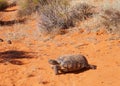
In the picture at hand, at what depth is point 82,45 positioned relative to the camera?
10141 millimetres

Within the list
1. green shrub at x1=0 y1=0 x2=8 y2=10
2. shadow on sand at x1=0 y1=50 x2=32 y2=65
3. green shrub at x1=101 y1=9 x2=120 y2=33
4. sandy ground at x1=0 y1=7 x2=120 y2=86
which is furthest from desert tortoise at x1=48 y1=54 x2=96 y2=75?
green shrub at x1=0 y1=0 x2=8 y2=10

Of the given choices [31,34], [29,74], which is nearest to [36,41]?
[31,34]

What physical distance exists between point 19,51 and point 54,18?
9.27ft

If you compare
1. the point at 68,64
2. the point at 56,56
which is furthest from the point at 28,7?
the point at 68,64

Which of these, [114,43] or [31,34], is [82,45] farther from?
[31,34]

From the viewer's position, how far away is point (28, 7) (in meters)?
16.2

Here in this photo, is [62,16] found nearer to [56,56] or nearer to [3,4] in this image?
[56,56]

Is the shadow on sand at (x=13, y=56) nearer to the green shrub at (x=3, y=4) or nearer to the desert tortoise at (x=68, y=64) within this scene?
the desert tortoise at (x=68, y=64)

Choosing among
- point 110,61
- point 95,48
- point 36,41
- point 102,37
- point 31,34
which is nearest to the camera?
point 110,61

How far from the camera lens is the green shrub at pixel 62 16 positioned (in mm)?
12258

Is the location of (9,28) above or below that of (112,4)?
below

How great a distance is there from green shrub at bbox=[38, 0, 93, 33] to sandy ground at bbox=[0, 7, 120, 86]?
716mm

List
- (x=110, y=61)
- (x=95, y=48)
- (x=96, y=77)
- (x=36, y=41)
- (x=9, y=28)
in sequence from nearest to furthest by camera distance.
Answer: (x=96, y=77) < (x=110, y=61) < (x=95, y=48) < (x=36, y=41) < (x=9, y=28)

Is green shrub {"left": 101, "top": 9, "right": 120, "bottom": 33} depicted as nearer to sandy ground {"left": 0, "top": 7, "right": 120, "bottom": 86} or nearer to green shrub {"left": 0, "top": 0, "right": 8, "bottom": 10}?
sandy ground {"left": 0, "top": 7, "right": 120, "bottom": 86}
